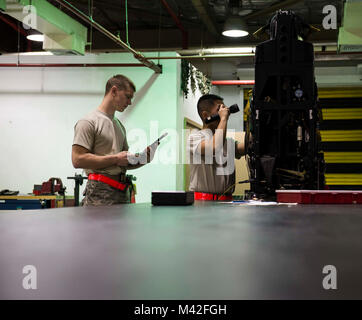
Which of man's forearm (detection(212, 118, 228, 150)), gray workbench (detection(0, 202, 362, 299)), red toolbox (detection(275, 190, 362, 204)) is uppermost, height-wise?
man's forearm (detection(212, 118, 228, 150))

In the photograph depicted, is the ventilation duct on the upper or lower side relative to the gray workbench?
upper

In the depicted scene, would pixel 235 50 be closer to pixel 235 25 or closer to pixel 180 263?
pixel 235 25

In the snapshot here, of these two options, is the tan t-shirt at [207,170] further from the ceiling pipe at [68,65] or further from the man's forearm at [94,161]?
the ceiling pipe at [68,65]

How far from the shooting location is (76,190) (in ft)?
19.1

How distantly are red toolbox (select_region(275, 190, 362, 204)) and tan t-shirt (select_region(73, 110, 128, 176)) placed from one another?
1208 millimetres

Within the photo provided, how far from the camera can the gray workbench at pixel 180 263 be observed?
1.15 feet

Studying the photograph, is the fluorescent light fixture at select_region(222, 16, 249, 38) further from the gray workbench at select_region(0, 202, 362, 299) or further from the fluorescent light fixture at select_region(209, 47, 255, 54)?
the gray workbench at select_region(0, 202, 362, 299)

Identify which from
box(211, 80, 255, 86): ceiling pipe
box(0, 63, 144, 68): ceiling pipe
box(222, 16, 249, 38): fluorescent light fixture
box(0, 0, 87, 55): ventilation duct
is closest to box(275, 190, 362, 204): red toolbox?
box(0, 0, 87, 55): ventilation duct

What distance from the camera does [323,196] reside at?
1.83 m

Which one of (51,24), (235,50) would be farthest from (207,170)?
(235,50)

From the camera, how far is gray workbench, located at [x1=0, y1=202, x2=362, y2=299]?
35cm

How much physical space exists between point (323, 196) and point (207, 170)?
3.84 feet

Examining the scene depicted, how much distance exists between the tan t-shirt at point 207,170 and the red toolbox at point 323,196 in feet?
3.28

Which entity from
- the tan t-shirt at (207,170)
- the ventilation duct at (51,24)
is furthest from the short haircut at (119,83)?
the ventilation duct at (51,24)
